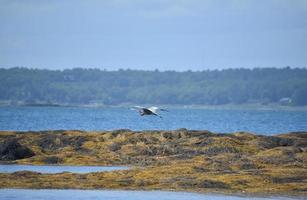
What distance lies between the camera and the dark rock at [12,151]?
41062mm

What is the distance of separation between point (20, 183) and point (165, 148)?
502 inches

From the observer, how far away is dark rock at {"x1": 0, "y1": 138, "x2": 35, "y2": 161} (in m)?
41.1

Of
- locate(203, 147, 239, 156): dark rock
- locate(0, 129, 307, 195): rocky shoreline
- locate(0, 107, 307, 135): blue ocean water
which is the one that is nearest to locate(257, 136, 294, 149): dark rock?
locate(0, 129, 307, 195): rocky shoreline

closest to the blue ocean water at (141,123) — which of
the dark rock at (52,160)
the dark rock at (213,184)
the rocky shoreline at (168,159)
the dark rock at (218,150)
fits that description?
the rocky shoreline at (168,159)

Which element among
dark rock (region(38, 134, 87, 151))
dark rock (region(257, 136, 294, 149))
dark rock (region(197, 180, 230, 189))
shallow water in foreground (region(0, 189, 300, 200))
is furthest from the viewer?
dark rock (region(38, 134, 87, 151))

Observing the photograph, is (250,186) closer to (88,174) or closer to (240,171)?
(240,171)

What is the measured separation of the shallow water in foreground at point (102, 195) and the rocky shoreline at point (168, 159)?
83 centimetres

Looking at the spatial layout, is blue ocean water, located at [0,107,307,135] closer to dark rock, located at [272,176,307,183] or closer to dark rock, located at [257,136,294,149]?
dark rock, located at [257,136,294,149]

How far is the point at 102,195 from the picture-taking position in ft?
97.9

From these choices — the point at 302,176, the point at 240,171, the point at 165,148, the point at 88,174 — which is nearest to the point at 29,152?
the point at 165,148

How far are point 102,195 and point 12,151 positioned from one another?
12306mm

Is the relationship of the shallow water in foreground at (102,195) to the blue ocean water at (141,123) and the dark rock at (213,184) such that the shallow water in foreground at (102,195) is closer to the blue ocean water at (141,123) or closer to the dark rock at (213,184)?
the dark rock at (213,184)

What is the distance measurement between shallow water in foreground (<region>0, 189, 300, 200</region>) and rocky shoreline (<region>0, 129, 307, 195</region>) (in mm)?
831

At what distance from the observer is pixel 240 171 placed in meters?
34.5
